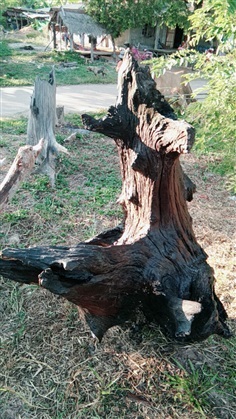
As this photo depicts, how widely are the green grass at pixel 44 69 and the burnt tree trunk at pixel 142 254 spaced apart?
9.92 m

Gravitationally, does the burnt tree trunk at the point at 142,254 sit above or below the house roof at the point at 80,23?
below

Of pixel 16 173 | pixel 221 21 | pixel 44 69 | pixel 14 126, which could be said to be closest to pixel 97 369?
pixel 16 173

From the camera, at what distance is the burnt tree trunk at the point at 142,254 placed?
4.76 ft

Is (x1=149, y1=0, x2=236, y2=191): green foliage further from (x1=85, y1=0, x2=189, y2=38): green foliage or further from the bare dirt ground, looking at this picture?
(x1=85, y1=0, x2=189, y2=38): green foliage

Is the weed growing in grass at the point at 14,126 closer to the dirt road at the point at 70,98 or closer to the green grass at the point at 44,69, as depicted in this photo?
the dirt road at the point at 70,98

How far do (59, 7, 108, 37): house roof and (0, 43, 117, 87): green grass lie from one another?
1241 millimetres

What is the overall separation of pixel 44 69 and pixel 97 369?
1325 cm

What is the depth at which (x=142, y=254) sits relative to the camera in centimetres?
173

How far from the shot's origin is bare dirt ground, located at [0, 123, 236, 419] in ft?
5.53

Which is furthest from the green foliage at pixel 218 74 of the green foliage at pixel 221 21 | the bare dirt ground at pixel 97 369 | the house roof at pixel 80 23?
the house roof at pixel 80 23

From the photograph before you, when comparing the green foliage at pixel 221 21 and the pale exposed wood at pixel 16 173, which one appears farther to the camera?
the pale exposed wood at pixel 16 173

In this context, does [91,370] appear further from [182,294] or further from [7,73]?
[7,73]

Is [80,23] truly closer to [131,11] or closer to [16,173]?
[131,11]

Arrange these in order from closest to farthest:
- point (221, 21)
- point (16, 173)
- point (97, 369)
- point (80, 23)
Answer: point (97, 369)
point (221, 21)
point (16, 173)
point (80, 23)
